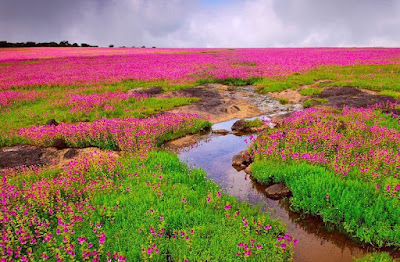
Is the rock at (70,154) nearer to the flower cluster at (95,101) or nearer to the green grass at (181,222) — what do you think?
the green grass at (181,222)

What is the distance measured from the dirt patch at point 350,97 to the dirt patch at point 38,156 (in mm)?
11799

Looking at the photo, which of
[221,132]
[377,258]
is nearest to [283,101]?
[221,132]

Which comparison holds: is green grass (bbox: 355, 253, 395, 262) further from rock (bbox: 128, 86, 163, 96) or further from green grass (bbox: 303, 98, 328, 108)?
rock (bbox: 128, 86, 163, 96)

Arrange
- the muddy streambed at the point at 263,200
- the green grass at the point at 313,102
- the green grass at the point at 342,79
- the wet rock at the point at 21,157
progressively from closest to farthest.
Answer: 1. the muddy streambed at the point at 263,200
2. the wet rock at the point at 21,157
3. the green grass at the point at 313,102
4. the green grass at the point at 342,79

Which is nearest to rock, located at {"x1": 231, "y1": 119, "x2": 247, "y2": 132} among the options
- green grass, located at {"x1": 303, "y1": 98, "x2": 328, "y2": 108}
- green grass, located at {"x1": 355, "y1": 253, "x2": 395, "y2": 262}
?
green grass, located at {"x1": 303, "y1": 98, "x2": 328, "y2": 108}

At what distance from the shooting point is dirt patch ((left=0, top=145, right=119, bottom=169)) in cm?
865

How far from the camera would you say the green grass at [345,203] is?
5.16 meters

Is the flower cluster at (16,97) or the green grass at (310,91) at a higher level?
the green grass at (310,91)

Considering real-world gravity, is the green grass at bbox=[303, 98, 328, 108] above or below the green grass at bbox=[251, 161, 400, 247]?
above

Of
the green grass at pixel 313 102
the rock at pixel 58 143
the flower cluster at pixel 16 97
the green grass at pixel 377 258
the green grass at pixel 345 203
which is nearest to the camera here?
the green grass at pixel 377 258

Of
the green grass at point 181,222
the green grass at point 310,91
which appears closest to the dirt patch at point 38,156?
the green grass at point 181,222

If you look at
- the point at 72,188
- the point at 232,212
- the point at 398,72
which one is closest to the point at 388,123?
the point at 232,212

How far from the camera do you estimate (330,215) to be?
5.66m

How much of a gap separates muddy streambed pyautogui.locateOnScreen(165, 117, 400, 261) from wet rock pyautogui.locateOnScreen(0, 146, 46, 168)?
15.1 feet
